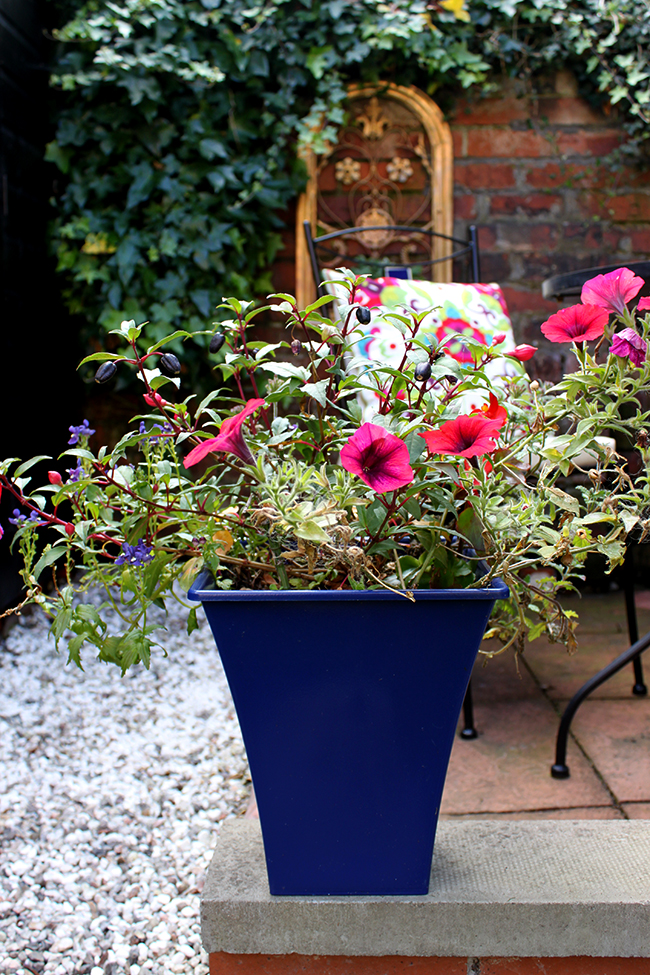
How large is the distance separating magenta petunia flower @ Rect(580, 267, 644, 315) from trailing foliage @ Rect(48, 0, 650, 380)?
178cm

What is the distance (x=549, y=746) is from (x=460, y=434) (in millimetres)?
931

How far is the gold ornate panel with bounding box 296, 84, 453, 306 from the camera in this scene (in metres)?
2.55

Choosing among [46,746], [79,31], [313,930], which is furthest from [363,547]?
[79,31]

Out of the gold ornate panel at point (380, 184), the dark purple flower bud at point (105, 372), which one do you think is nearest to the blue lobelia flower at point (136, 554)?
the dark purple flower bud at point (105, 372)

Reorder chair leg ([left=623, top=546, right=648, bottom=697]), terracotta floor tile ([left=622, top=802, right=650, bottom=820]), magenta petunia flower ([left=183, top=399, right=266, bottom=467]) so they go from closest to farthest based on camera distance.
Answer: magenta petunia flower ([left=183, top=399, right=266, bottom=467])
terracotta floor tile ([left=622, top=802, right=650, bottom=820])
chair leg ([left=623, top=546, right=648, bottom=697])

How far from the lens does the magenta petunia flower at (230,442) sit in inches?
23.0

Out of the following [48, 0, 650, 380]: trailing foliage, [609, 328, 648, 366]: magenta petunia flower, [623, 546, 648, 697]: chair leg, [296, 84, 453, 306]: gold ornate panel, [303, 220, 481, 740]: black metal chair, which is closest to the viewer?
[609, 328, 648, 366]: magenta petunia flower

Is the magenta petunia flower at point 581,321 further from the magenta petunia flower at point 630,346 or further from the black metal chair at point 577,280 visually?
the black metal chair at point 577,280

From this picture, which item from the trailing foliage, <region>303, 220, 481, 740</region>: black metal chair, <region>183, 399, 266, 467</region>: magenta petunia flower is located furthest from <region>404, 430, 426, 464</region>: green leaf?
the trailing foliage

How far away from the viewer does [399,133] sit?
101 inches

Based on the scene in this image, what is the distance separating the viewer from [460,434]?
0.63 meters

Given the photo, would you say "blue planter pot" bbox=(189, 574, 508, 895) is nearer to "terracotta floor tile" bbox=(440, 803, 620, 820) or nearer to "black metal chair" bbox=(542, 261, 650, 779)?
"terracotta floor tile" bbox=(440, 803, 620, 820)

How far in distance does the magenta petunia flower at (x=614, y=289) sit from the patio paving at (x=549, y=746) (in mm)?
615

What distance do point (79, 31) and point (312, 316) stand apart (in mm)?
2018
